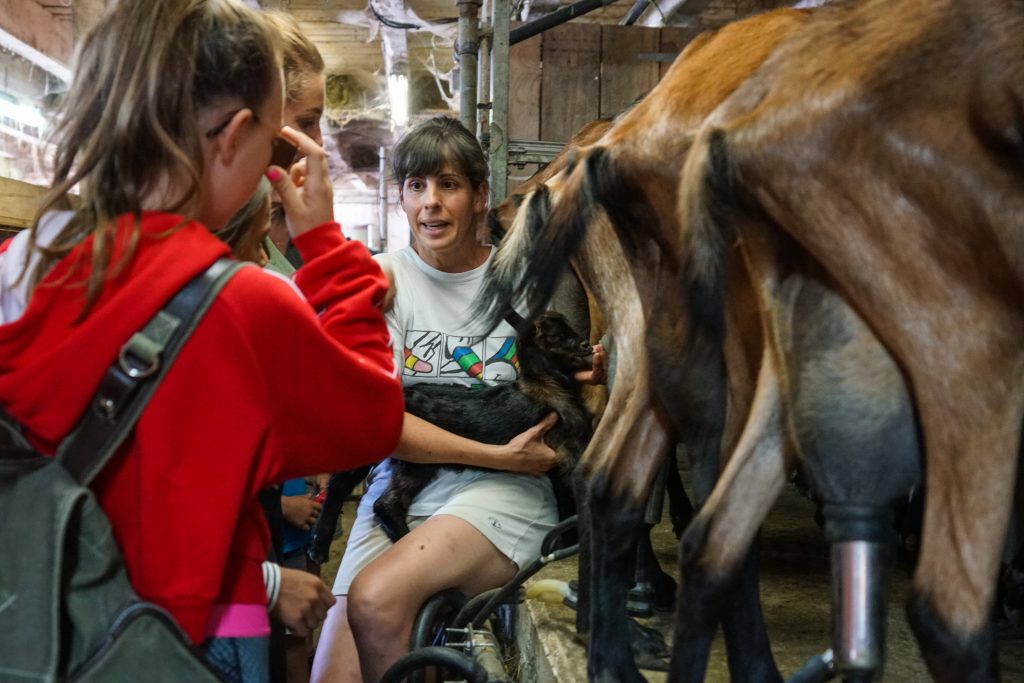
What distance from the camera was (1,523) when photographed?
1078 mm

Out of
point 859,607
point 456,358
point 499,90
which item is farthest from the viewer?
point 499,90

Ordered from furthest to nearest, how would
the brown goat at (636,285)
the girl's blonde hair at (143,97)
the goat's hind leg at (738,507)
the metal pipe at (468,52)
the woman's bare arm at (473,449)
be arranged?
1. the metal pipe at (468,52)
2. the woman's bare arm at (473,449)
3. the brown goat at (636,285)
4. the goat's hind leg at (738,507)
5. the girl's blonde hair at (143,97)

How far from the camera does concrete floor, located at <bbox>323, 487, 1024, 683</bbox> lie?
8.31ft

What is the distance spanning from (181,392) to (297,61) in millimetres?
824

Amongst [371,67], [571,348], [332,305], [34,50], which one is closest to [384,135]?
[371,67]

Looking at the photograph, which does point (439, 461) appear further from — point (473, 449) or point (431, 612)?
point (431, 612)

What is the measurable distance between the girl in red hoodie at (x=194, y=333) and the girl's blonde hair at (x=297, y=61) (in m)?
0.46

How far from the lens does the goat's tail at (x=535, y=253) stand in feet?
6.92

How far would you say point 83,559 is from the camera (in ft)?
3.54

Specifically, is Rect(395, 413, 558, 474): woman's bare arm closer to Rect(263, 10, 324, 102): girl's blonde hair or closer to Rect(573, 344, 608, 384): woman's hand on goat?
Rect(573, 344, 608, 384): woman's hand on goat

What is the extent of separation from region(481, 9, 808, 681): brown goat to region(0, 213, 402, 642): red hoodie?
988mm

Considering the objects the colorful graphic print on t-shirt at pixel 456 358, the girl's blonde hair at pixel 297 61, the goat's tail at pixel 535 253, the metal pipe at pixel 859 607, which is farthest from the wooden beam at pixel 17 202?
the metal pipe at pixel 859 607

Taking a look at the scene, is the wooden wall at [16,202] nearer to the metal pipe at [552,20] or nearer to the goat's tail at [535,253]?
the metal pipe at [552,20]

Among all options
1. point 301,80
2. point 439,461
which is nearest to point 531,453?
point 439,461
